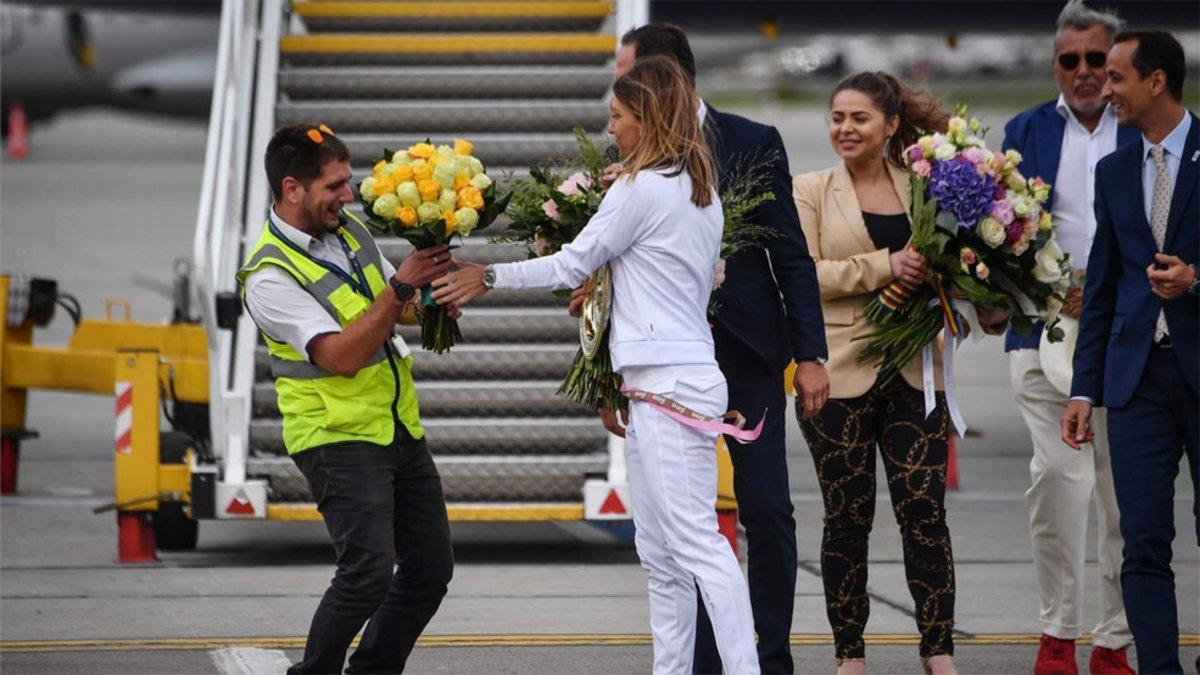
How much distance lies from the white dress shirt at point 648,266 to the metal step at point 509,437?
3.40m

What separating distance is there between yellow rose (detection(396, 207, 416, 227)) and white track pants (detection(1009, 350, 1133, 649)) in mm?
2293

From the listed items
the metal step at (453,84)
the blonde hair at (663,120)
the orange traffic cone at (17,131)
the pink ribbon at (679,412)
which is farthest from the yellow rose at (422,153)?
the orange traffic cone at (17,131)

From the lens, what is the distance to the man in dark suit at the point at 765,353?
16.8ft

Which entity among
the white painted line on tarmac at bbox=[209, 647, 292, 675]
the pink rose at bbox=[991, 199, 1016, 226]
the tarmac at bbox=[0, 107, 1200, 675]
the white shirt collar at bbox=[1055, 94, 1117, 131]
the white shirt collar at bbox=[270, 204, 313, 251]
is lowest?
the tarmac at bbox=[0, 107, 1200, 675]

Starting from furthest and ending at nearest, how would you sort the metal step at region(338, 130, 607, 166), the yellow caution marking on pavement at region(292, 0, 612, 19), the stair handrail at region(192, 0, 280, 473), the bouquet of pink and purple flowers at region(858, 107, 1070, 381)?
the yellow caution marking on pavement at region(292, 0, 612, 19), the metal step at region(338, 130, 607, 166), the stair handrail at region(192, 0, 280, 473), the bouquet of pink and purple flowers at region(858, 107, 1070, 381)

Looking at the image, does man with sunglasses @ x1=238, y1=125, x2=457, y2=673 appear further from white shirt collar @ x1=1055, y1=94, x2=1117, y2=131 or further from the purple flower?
white shirt collar @ x1=1055, y1=94, x2=1117, y2=131

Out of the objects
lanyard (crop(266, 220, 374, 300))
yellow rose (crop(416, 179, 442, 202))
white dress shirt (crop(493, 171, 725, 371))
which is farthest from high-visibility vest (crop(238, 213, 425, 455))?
white dress shirt (crop(493, 171, 725, 371))

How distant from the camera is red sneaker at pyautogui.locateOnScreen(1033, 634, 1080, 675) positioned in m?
5.78

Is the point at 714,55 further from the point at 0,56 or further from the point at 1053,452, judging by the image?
the point at 1053,452

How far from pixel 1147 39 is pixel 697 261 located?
4.68 ft

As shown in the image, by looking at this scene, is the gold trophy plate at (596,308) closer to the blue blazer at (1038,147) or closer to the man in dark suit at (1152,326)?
the man in dark suit at (1152,326)

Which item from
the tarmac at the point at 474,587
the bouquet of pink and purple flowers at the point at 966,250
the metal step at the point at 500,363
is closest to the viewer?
the bouquet of pink and purple flowers at the point at 966,250

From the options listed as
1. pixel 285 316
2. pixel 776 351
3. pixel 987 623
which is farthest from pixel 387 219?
pixel 987 623

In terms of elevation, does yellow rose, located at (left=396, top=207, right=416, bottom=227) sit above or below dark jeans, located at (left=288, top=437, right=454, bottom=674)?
above
